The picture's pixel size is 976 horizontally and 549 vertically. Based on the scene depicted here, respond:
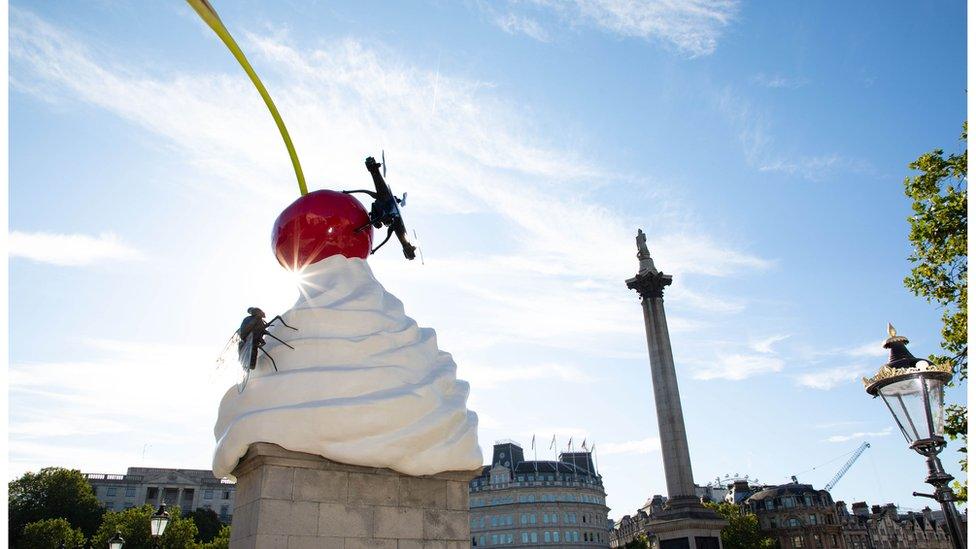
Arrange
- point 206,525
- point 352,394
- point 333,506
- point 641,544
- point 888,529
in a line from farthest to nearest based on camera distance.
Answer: point 888,529, point 641,544, point 206,525, point 352,394, point 333,506

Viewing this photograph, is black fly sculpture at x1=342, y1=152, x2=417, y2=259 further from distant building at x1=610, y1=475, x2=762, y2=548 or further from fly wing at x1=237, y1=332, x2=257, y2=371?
distant building at x1=610, y1=475, x2=762, y2=548

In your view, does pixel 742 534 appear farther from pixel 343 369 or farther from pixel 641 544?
pixel 343 369

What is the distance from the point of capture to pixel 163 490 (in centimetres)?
6781

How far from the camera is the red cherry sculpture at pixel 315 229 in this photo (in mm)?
7582

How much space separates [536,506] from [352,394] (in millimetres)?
77086

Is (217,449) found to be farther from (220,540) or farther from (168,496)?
(168,496)

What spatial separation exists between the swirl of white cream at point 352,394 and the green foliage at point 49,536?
43789 millimetres

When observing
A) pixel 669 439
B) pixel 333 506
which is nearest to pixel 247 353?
pixel 333 506

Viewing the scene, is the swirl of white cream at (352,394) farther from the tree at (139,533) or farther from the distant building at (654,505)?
the distant building at (654,505)

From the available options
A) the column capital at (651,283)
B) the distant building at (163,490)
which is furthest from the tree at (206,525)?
the column capital at (651,283)

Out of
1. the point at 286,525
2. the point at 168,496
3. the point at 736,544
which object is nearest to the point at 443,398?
the point at 286,525

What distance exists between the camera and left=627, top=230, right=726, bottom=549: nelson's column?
3092cm

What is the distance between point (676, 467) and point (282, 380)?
31528mm

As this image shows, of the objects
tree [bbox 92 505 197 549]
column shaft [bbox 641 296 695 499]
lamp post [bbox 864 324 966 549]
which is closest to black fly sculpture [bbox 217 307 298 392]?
lamp post [bbox 864 324 966 549]
